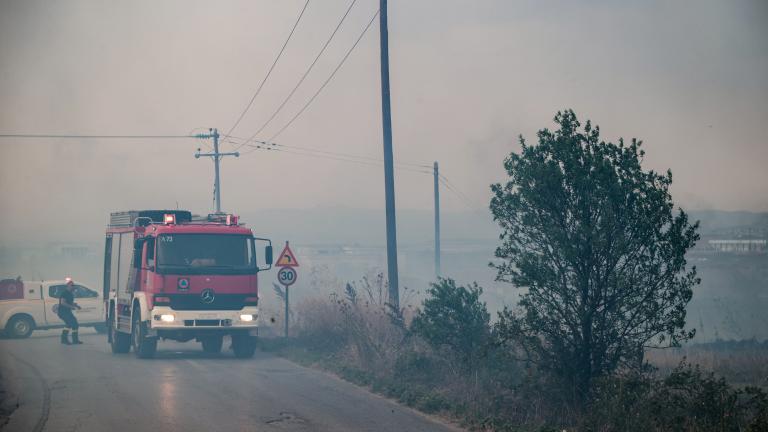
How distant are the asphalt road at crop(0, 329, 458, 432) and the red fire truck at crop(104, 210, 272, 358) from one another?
0.77 m

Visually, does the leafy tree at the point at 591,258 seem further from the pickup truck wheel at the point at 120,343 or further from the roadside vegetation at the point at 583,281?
the pickup truck wheel at the point at 120,343

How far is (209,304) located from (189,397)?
6.32 meters

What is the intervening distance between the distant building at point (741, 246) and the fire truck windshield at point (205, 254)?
3867cm

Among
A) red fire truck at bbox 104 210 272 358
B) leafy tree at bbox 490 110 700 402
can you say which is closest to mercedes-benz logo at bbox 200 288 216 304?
red fire truck at bbox 104 210 272 358

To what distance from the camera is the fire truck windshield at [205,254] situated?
757 inches

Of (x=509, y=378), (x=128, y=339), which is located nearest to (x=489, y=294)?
(x=128, y=339)

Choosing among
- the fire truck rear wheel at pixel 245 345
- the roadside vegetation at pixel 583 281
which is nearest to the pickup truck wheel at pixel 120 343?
the fire truck rear wheel at pixel 245 345

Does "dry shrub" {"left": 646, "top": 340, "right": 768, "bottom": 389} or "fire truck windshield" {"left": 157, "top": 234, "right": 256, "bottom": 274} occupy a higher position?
→ "fire truck windshield" {"left": 157, "top": 234, "right": 256, "bottom": 274}

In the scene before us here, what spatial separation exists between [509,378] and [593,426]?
3.12 meters

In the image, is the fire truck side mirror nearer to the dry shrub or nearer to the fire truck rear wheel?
the fire truck rear wheel

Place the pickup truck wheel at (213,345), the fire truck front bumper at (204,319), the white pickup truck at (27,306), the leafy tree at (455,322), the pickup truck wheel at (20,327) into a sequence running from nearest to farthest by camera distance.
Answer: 1. the leafy tree at (455,322)
2. the fire truck front bumper at (204,319)
3. the pickup truck wheel at (213,345)
4. the white pickup truck at (27,306)
5. the pickup truck wheel at (20,327)

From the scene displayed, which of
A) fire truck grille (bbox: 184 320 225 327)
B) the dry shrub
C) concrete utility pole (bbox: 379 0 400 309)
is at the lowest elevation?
the dry shrub

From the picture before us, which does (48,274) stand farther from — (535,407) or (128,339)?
(535,407)

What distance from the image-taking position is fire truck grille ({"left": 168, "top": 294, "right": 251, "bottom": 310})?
62.6ft
